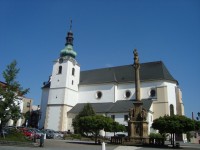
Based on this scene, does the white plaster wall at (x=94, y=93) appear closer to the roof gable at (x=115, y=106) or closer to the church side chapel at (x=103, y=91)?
the church side chapel at (x=103, y=91)

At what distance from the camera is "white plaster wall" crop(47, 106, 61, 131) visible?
4791 centimetres

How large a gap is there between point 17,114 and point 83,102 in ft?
106

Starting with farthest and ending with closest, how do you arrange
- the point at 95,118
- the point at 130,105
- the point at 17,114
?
the point at 130,105 → the point at 95,118 → the point at 17,114

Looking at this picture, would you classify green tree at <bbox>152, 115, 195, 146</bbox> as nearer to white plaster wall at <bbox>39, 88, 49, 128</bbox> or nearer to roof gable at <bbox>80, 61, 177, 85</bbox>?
roof gable at <bbox>80, 61, 177, 85</bbox>

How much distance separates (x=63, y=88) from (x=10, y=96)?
97.5 feet

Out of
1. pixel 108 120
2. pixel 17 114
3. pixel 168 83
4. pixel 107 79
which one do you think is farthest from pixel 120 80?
pixel 17 114

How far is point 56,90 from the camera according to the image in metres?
50.9

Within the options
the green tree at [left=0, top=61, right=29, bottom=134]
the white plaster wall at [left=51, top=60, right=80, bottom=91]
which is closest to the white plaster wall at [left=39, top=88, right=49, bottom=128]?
the white plaster wall at [left=51, top=60, right=80, bottom=91]

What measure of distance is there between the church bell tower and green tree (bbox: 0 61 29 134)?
26.9 m

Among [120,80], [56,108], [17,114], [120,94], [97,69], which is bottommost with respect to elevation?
[17,114]

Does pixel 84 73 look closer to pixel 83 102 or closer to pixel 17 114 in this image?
pixel 83 102

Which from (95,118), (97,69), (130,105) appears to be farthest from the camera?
(97,69)

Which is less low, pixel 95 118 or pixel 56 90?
pixel 56 90

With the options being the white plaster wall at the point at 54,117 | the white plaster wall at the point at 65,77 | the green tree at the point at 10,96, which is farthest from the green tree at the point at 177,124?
the white plaster wall at the point at 65,77
